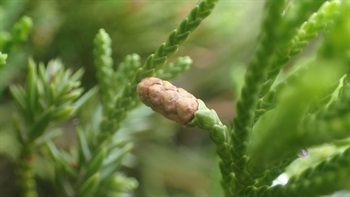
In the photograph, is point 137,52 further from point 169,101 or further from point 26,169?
point 169,101

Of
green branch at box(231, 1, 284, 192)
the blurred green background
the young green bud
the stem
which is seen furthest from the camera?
the blurred green background

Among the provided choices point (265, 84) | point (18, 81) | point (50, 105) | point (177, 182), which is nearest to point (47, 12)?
point (18, 81)

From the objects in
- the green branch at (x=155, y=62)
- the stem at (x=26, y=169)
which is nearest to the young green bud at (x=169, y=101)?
the green branch at (x=155, y=62)

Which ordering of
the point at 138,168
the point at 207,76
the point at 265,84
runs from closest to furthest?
1. the point at 265,84
2. the point at 138,168
3. the point at 207,76

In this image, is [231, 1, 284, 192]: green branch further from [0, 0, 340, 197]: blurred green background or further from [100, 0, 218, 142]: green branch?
[0, 0, 340, 197]: blurred green background

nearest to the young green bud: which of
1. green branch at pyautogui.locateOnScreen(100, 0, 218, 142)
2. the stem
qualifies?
green branch at pyautogui.locateOnScreen(100, 0, 218, 142)

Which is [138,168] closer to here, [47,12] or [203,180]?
[203,180]

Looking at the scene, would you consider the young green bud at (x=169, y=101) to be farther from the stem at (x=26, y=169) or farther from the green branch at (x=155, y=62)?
the stem at (x=26, y=169)
